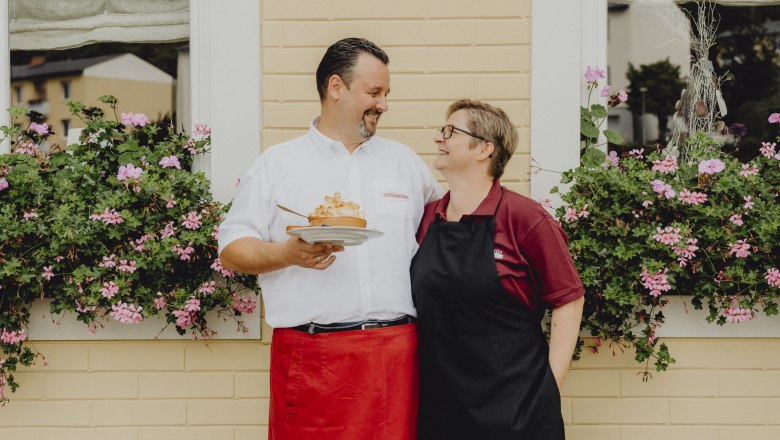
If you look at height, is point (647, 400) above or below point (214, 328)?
below

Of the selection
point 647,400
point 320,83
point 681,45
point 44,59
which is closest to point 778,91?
point 681,45

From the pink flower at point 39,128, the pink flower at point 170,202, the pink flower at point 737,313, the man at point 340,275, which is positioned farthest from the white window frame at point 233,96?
the pink flower at point 737,313

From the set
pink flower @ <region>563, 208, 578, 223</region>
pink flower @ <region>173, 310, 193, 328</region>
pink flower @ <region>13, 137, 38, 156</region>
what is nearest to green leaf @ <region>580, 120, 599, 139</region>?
pink flower @ <region>563, 208, 578, 223</region>

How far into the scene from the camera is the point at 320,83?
3.15m

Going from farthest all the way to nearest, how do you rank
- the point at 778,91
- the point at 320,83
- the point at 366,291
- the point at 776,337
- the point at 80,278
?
the point at 778,91, the point at 776,337, the point at 80,278, the point at 320,83, the point at 366,291

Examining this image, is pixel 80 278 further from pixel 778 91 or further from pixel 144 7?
pixel 778 91

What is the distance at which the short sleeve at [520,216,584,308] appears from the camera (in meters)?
2.88

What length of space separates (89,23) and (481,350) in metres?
2.57

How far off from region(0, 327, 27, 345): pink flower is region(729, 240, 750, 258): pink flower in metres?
2.88

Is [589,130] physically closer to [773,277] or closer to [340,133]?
[773,277]

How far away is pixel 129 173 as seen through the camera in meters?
3.56

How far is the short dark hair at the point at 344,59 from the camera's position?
307 cm

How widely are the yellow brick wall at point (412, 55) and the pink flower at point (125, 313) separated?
910 millimetres

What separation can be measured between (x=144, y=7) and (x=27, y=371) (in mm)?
1762
